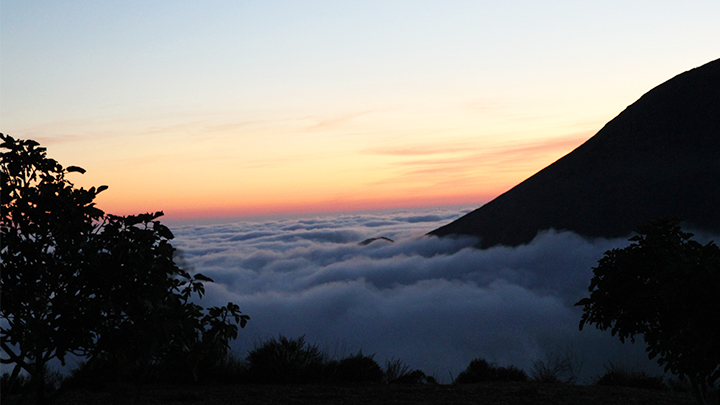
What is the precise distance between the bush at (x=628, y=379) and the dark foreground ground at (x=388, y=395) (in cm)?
99

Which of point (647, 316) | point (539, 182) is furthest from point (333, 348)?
point (539, 182)

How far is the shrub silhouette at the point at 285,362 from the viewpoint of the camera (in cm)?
1327

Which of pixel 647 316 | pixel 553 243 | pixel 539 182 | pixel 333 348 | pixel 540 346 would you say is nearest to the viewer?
pixel 647 316

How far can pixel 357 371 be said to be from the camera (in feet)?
44.7

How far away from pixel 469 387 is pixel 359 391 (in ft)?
8.97

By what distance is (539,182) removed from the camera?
2451 inches

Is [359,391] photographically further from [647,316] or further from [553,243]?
[553,243]

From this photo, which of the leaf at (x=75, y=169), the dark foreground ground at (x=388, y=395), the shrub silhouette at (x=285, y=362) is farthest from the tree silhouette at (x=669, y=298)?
the shrub silhouette at (x=285, y=362)

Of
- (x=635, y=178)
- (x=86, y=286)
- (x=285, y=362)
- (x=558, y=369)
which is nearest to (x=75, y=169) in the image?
(x=86, y=286)

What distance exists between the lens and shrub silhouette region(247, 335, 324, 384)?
13273 mm

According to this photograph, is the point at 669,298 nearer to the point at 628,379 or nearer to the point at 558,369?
the point at 558,369

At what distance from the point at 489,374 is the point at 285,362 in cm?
565

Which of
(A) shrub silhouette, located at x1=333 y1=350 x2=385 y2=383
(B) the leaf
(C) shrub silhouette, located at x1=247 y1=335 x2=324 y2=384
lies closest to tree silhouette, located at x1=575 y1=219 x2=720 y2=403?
(A) shrub silhouette, located at x1=333 y1=350 x2=385 y2=383

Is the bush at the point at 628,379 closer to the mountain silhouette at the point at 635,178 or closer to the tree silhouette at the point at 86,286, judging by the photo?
the tree silhouette at the point at 86,286
